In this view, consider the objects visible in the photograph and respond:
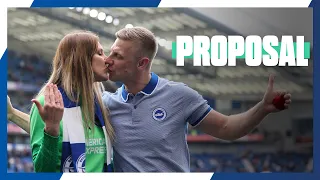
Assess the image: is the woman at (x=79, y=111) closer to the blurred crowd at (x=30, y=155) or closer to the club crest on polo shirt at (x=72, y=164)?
the club crest on polo shirt at (x=72, y=164)

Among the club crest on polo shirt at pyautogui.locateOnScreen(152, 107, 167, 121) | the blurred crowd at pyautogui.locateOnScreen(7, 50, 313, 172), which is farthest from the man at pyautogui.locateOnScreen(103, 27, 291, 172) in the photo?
the blurred crowd at pyautogui.locateOnScreen(7, 50, 313, 172)

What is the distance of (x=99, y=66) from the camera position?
3225 millimetres

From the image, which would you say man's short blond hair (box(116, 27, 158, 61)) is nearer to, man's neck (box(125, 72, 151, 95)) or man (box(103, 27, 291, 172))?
man (box(103, 27, 291, 172))

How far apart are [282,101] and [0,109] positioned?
1.36 metres

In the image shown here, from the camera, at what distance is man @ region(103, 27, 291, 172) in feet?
10.5

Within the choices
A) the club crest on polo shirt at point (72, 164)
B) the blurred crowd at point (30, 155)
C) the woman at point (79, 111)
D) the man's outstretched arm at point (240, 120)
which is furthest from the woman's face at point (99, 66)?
the man's outstretched arm at point (240, 120)

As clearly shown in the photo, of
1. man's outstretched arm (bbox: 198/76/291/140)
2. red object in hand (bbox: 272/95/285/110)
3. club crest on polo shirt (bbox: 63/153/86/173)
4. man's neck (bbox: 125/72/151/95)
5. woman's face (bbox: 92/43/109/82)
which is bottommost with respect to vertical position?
club crest on polo shirt (bbox: 63/153/86/173)

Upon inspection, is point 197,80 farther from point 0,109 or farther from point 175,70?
→ point 0,109

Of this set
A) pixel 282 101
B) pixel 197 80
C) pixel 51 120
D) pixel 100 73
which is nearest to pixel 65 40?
Answer: pixel 100 73

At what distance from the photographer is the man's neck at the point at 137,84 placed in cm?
326

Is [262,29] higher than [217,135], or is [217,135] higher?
[262,29]

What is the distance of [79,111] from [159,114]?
376mm

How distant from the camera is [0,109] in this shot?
10.9 feet

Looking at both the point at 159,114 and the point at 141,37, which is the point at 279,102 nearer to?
the point at 159,114
